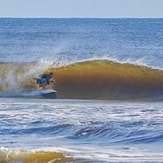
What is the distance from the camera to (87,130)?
1320 centimetres

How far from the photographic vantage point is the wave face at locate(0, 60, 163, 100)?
70.1ft

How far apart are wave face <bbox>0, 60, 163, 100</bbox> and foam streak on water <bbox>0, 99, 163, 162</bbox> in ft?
13.6

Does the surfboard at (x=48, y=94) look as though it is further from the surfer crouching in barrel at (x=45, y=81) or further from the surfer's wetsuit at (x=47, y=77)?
the surfer's wetsuit at (x=47, y=77)

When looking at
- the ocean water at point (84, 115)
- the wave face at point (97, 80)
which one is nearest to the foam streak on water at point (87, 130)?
the ocean water at point (84, 115)

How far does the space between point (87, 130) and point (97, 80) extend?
409 inches

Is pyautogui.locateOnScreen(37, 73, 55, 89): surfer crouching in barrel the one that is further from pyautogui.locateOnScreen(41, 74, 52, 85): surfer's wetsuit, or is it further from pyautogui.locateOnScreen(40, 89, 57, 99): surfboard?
pyautogui.locateOnScreen(40, 89, 57, 99): surfboard

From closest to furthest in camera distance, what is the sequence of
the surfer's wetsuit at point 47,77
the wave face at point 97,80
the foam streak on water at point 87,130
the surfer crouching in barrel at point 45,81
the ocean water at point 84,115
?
the ocean water at point 84,115
the foam streak on water at point 87,130
the surfer crouching in barrel at point 45,81
the surfer's wetsuit at point 47,77
the wave face at point 97,80

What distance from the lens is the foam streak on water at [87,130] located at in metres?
11.3

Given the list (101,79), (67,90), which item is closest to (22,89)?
(67,90)

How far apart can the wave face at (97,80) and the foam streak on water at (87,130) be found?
13.6ft

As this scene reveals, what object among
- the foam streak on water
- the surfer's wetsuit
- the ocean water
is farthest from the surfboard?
the foam streak on water

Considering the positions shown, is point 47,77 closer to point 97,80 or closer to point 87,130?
point 97,80

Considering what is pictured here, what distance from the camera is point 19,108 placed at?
1625 cm

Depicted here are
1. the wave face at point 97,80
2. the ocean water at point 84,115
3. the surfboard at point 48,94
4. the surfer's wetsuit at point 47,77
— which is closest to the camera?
the ocean water at point 84,115
